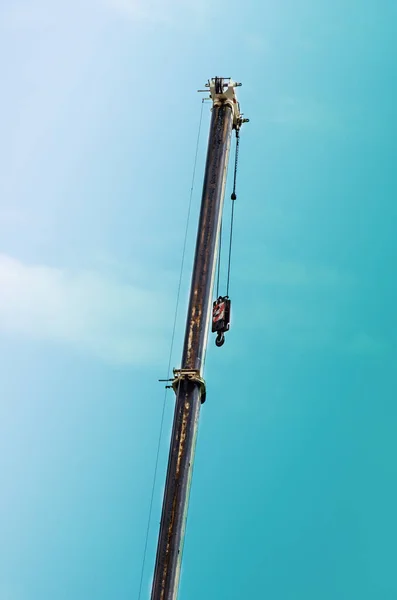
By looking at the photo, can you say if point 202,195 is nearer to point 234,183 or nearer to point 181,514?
point 234,183

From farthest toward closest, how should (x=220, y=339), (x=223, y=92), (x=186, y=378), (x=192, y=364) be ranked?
(x=223, y=92), (x=220, y=339), (x=192, y=364), (x=186, y=378)

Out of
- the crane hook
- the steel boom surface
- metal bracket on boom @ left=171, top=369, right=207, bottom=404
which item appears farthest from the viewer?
the crane hook

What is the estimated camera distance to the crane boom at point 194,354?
36.0 feet

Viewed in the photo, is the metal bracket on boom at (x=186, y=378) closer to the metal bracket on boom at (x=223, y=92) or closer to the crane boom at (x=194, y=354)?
the crane boom at (x=194, y=354)

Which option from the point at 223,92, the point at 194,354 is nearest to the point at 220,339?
the point at 194,354

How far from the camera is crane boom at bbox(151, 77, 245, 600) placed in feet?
36.0

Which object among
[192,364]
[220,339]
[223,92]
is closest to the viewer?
[192,364]

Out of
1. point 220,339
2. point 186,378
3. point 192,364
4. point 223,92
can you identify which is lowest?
point 186,378

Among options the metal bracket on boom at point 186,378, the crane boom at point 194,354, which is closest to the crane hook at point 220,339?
the crane boom at point 194,354

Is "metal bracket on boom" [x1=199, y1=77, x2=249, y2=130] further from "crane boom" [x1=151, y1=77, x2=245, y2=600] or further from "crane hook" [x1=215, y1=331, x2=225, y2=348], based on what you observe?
"crane hook" [x1=215, y1=331, x2=225, y2=348]

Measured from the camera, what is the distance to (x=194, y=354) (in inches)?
494

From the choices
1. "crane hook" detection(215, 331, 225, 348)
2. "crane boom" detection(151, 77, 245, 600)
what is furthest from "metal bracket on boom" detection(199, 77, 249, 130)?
"crane hook" detection(215, 331, 225, 348)

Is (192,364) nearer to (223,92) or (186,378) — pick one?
(186,378)

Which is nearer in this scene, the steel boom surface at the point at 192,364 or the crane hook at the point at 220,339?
the steel boom surface at the point at 192,364
